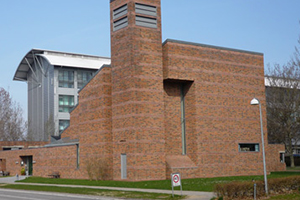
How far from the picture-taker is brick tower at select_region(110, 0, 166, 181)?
36094mm

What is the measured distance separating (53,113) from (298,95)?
167ft

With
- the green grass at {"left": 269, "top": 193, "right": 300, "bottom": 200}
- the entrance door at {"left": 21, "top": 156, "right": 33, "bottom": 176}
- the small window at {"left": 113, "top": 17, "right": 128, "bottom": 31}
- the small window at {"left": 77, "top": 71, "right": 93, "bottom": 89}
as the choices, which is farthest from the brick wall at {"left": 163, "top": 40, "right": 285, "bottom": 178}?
the small window at {"left": 77, "top": 71, "right": 93, "bottom": 89}

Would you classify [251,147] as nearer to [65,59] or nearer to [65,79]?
[65,59]

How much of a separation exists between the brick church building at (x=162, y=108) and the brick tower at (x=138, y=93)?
0.28 ft

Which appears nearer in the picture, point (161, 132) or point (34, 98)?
point (161, 132)

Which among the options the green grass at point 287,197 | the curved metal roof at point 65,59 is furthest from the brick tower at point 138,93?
the curved metal roof at point 65,59

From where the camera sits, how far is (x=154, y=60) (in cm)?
3753

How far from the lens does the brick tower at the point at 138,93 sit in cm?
3609

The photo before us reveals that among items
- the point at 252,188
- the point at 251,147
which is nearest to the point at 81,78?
the point at 251,147

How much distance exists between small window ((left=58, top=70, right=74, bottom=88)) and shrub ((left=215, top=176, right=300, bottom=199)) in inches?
2909

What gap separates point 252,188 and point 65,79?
75.0m

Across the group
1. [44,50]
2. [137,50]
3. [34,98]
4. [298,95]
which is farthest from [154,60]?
[34,98]

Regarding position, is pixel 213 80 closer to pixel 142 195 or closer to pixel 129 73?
pixel 129 73

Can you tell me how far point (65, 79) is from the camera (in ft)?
299
